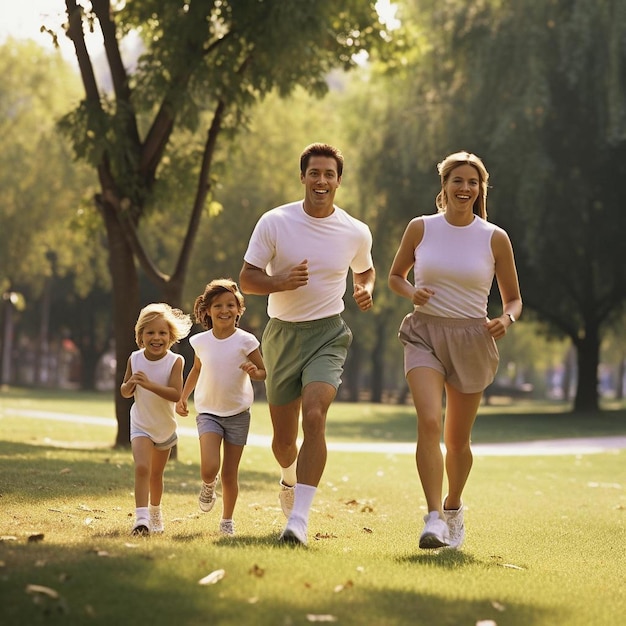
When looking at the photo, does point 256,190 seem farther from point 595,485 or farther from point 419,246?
point 419,246

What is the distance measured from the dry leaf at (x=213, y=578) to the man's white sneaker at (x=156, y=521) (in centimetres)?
193

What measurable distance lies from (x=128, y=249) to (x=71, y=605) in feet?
37.2

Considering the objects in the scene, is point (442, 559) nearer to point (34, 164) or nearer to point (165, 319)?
point (165, 319)

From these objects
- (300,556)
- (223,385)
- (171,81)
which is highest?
(171,81)

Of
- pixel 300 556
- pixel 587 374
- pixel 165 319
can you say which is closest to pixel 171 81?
pixel 165 319

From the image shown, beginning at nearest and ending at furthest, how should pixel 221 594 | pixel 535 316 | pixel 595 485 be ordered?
pixel 221 594, pixel 595 485, pixel 535 316

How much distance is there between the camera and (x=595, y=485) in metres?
15.6

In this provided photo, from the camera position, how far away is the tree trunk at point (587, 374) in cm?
3562

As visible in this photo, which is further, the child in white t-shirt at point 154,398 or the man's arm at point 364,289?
the child in white t-shirt at point 154,398

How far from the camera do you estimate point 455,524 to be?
7.75m

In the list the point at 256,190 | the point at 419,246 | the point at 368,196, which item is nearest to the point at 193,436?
the point at 368,196

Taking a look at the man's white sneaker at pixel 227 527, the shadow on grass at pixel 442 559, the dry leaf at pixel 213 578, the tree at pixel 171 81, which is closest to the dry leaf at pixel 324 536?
the man's white sneaker at pixel 227 527

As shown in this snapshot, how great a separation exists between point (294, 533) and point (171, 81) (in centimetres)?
932

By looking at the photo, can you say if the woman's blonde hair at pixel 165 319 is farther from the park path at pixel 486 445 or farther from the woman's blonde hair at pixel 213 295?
the park path at pixel 486 445
